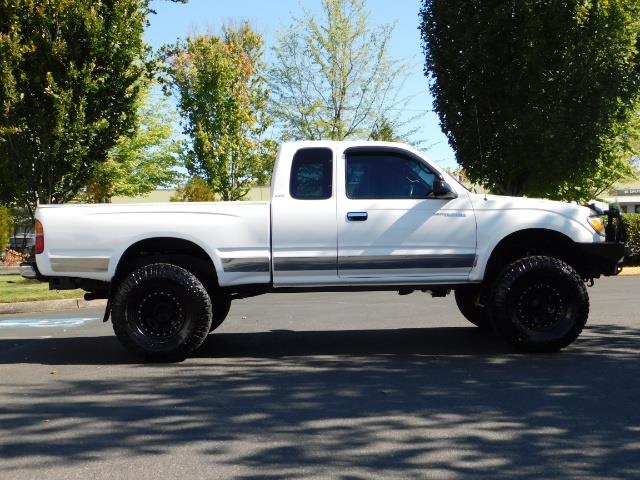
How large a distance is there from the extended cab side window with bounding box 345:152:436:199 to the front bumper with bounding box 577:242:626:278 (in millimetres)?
1704

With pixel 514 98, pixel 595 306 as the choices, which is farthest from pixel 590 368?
pixel 514 98

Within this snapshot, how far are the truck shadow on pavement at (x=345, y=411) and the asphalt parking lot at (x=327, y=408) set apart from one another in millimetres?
17

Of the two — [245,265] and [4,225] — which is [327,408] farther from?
[4,225]

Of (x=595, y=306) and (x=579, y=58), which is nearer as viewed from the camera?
(x=595, y=306)

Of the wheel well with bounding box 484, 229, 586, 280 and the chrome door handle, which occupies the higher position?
the chrome door handle

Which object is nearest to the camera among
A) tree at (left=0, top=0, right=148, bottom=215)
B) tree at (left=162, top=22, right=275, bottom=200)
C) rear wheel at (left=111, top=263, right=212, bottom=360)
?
rear wheel at (left=111, top=263, right=212, bottom=360)

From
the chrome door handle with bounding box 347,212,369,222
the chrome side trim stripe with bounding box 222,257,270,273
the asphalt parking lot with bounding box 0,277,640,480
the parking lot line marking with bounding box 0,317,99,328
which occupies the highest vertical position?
the chrome door handle with bounding box 347,212,369,222

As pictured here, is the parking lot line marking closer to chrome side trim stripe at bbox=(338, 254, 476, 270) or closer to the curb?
the curb

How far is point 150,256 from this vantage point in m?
7.97

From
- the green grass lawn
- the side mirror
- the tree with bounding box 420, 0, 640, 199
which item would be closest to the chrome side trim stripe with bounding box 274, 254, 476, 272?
the side mirror

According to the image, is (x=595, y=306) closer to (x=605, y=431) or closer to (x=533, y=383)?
(x=533, y=383)

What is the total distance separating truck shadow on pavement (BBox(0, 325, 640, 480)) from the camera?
448 centimetres

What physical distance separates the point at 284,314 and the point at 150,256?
14.4 ft

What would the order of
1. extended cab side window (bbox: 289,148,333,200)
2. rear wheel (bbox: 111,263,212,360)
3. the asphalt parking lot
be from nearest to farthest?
the asphalt parking lot, rear wheel (bbox: 111,263,212,360), extended cab side window (bbox: 289,148,333,200)
